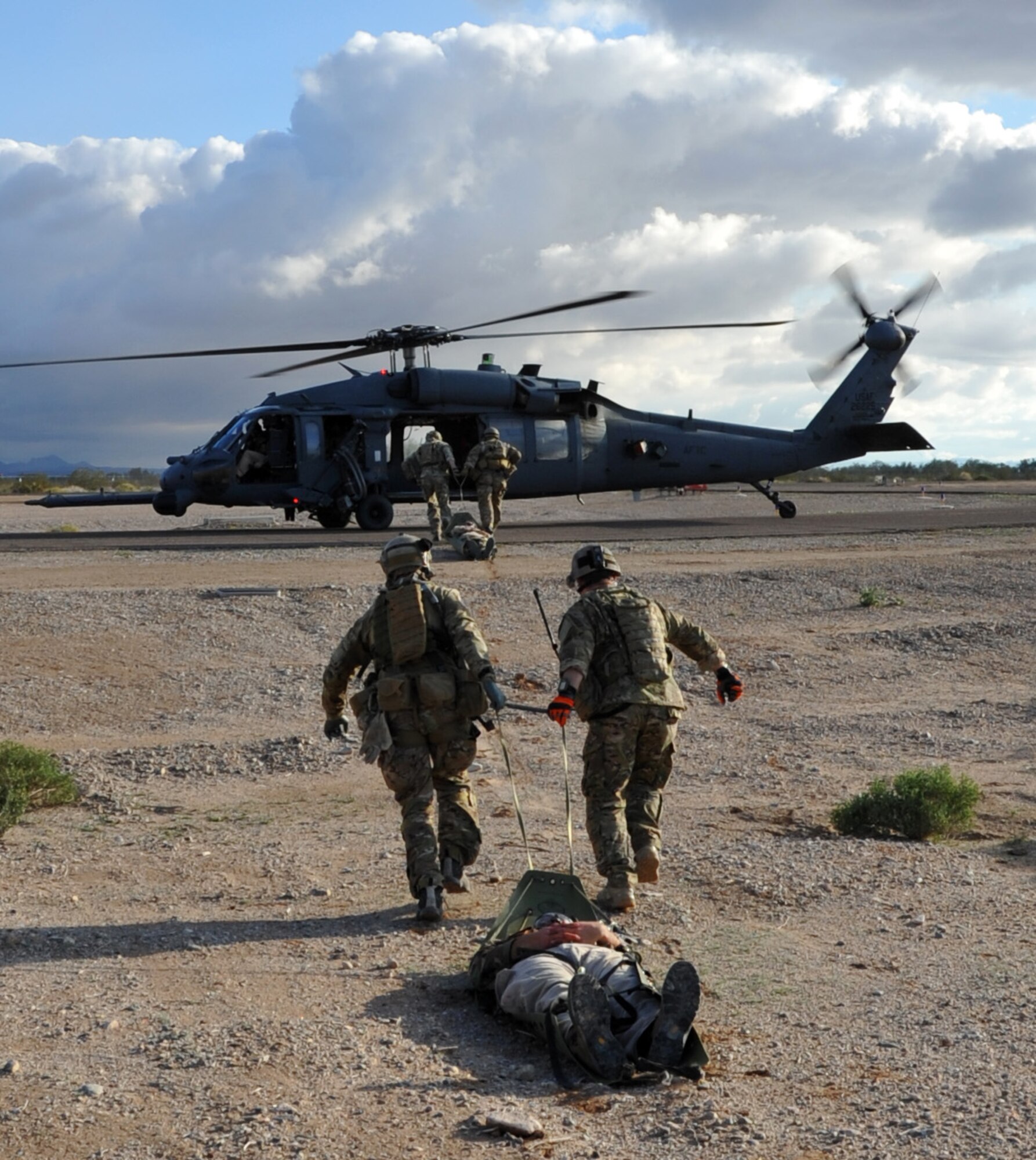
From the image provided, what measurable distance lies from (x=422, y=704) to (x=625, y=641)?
3.63 feet

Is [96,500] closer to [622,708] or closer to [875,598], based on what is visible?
[875,598]

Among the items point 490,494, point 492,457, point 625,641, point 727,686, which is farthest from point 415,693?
point 490,494

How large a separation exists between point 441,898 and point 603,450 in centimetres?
1832

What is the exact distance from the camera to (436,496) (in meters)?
20.6

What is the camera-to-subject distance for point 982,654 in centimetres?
1514

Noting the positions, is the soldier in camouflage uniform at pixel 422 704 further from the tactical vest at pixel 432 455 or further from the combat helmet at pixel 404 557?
the tactical vest at pixel 432 455

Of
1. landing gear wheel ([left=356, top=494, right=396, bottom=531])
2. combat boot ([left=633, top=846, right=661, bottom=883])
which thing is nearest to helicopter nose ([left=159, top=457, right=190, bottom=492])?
landing gear wheel ([left=356, top=494, right=396, bottom=531])

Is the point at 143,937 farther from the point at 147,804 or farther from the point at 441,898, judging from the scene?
the point at 147,804

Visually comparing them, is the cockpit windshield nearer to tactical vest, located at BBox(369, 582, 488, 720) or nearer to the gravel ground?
the gravel ground

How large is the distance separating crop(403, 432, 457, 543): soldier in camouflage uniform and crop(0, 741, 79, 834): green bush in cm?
1114

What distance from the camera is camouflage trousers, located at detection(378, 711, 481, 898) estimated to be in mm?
6926

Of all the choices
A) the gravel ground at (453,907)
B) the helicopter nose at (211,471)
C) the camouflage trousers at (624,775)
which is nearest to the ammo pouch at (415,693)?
the camouflage trousers at (624,775)

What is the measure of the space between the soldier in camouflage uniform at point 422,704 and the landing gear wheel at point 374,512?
51.5 feet

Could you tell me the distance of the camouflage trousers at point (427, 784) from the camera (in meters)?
6.93
